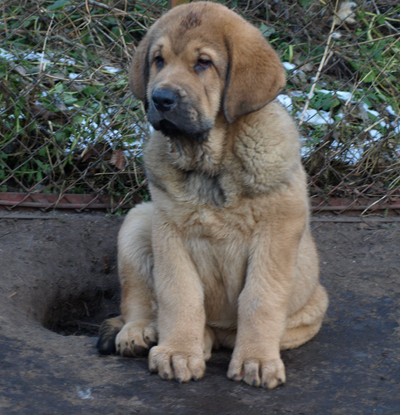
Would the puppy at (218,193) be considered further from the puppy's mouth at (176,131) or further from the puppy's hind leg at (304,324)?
the puppy's hind leg at (304,324)

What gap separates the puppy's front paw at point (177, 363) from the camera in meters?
3.00

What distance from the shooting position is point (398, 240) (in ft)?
16.5

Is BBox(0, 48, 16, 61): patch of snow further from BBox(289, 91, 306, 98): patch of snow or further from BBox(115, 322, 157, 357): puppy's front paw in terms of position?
BBox(115, 322, 157, 357): puppy's front paw

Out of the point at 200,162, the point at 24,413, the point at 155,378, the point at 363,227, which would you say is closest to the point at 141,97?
the point at 200,162

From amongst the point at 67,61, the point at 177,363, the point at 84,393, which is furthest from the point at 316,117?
the point at 84,393

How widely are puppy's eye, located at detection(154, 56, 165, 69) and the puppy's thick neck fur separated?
417 mm

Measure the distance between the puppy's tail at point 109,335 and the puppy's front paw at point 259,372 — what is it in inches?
29.8

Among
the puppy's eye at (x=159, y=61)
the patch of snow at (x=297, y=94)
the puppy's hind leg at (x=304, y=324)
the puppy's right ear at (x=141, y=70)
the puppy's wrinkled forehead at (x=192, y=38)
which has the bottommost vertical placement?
the puppy's hind leg at (x=304, y=324)

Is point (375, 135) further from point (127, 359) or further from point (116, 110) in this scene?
point (127, 359)

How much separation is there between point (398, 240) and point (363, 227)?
1.06ft

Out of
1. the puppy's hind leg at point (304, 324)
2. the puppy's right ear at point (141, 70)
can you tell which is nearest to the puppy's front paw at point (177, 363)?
the puppy's hind leg at point (304, 324)

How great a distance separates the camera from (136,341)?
3371mm

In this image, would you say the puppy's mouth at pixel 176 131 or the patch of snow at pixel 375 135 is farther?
the patch of snow at pixel 375 135

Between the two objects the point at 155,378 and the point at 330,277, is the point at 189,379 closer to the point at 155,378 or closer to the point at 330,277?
the point at 155,378
